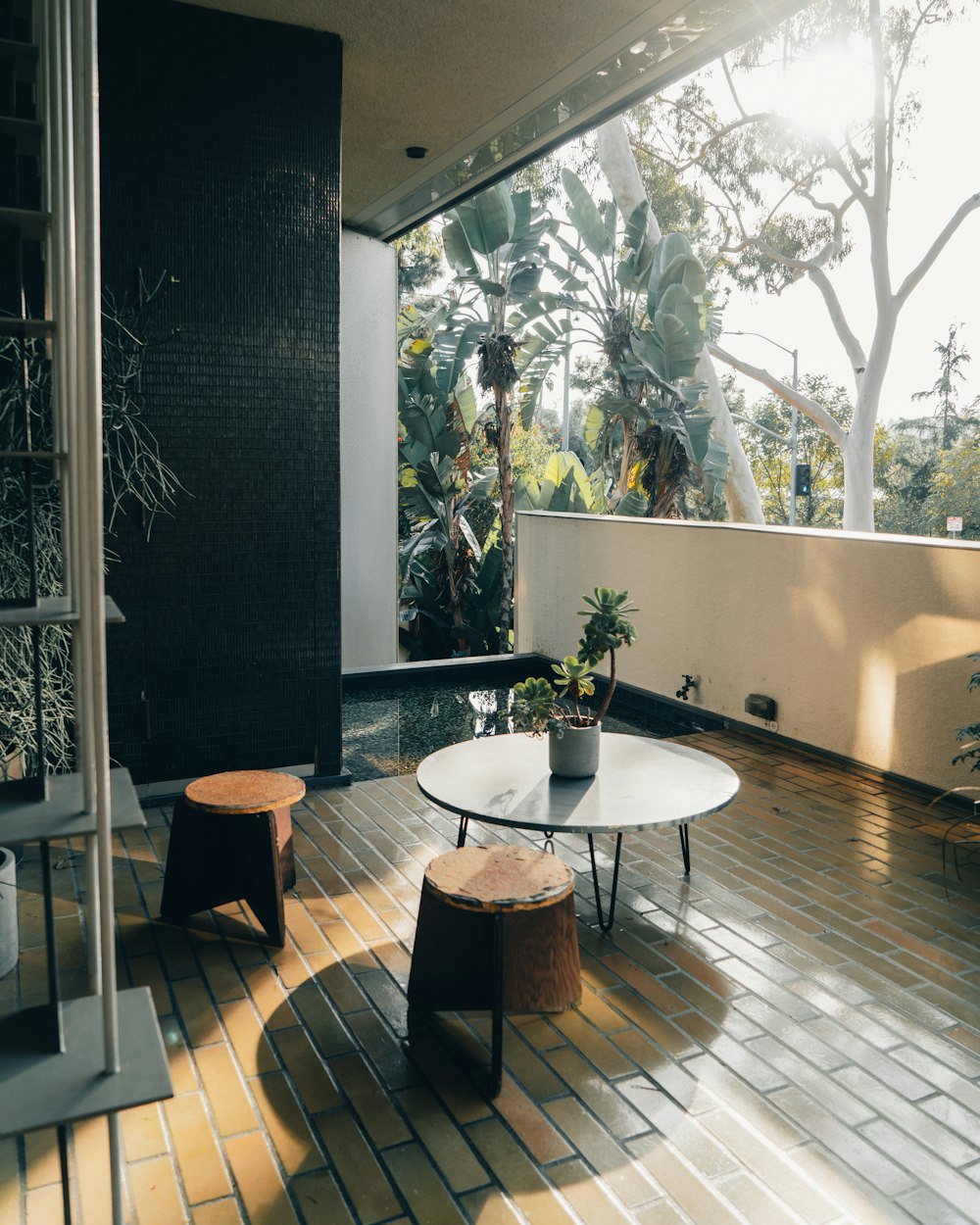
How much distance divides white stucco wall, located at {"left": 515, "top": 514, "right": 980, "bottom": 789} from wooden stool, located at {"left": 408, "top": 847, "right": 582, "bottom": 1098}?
255 cm

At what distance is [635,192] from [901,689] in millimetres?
10795

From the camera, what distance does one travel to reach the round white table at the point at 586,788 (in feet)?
9.71

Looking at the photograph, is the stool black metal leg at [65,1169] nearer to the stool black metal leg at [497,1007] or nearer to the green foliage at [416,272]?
the stool black metal leg at [497,1007]

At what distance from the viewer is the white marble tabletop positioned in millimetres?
2959

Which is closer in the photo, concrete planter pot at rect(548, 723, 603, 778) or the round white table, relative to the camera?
the round white table

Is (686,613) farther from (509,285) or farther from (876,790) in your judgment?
(509,285)

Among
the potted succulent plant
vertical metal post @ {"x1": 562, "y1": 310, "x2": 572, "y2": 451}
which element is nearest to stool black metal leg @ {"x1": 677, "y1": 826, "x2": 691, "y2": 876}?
the potted succulent plant

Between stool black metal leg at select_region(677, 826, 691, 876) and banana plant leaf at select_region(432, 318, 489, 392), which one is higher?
banana plant leaf at select_region(432, 318, 489, 392)

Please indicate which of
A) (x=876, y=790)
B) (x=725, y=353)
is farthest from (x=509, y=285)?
(x=725, y=353)

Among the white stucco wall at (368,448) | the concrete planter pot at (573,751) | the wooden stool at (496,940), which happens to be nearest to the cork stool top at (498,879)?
the wooden stool at (496,940)

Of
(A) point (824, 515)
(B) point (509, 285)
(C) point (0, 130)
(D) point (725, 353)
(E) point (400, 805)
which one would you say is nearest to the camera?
(C) point (0, 130)

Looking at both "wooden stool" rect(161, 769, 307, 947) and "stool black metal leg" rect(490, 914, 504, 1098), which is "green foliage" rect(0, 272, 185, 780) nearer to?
"wooden stool" rect(161, 769, 307, 947)

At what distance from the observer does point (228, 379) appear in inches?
173

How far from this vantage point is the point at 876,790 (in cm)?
468
